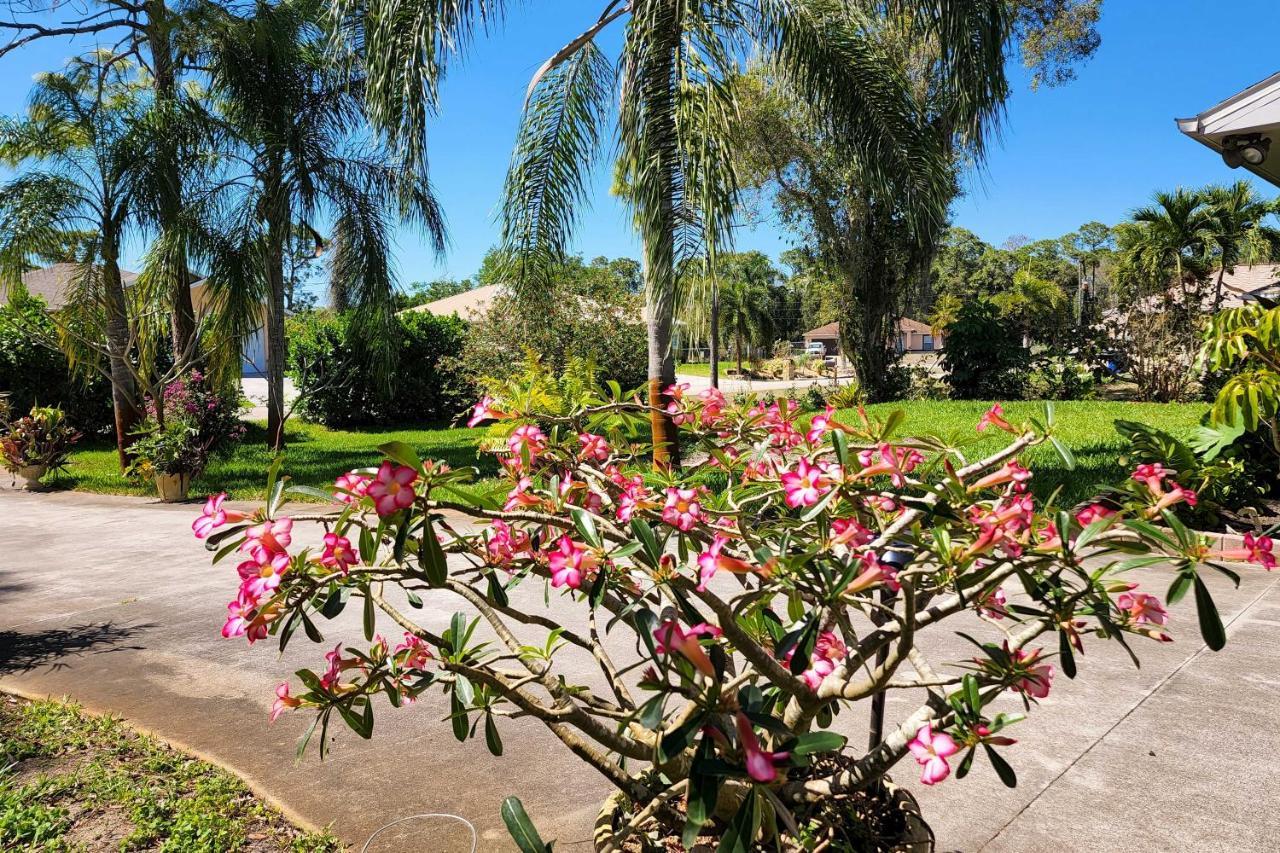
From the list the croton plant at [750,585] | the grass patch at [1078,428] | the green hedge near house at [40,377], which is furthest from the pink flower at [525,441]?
the green hedge near house at [40,377]

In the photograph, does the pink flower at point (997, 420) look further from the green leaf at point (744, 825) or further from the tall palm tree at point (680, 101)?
the tall palm tree at point (680, 101)

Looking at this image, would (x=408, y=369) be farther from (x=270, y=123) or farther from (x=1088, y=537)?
(x=1088, y=537)

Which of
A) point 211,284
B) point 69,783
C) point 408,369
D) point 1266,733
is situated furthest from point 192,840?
point 408,369

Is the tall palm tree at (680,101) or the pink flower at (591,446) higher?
the tall palm tree at (680,101)

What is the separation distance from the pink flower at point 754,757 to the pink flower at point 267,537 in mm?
822

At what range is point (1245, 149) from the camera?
16.7 feet

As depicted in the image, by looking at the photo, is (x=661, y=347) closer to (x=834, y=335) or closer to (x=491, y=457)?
(x=491, y=457)

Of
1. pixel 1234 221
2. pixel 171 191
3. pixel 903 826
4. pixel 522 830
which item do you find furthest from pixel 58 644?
pixel 1234 221

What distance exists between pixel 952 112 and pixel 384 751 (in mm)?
6477

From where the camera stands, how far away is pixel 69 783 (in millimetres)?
2754

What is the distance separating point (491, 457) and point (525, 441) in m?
10.0

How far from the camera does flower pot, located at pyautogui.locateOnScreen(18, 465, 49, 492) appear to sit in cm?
1096

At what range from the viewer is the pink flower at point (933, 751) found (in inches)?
56.5

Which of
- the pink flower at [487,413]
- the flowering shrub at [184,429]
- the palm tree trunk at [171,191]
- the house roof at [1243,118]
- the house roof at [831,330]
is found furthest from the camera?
the house roof at [831,330]
